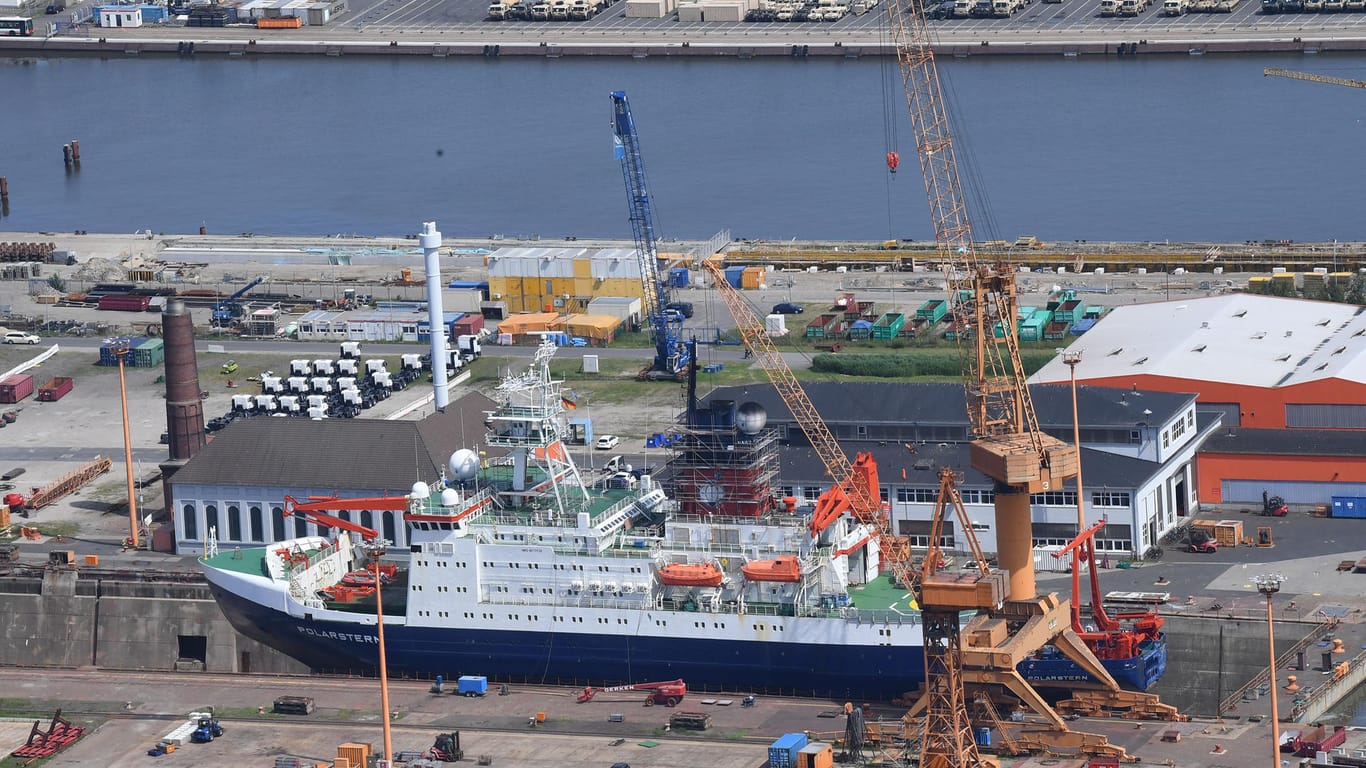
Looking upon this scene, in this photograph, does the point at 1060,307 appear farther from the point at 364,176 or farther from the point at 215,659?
the point at 364,176

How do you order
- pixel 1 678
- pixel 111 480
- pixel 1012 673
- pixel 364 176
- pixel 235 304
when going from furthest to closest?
pixel 364 176, pixel 235 304, pixel 111 480, pixel 1 678, pixel 1012 673

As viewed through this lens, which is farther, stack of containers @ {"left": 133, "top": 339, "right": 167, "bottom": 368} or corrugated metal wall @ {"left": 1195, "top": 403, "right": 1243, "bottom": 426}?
stack of containers @ {"left": 133, "top": 339, "right": 167, "bottom": 368}

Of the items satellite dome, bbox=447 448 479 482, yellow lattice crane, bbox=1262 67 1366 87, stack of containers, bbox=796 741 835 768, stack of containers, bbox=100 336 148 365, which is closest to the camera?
stack of containers, bbox=796 741 835 768

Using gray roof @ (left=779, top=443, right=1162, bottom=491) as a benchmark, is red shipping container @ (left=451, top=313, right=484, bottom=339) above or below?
below

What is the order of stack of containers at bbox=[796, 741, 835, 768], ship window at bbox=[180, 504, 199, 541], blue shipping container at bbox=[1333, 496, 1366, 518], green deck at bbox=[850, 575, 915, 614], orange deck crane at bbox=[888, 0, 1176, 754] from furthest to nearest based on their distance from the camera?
1. ship window at bbox=[180, 504, 199, 541]
2. blue shipping container at bbox=[1333, 496, 1366, 518]
3. green deck at bbox=[850, 575, 915, 614]
4. stack of containers at bbox=[796, 741, 835, 768]
5. orange deck crane at bbox=[888, 0, 1176, 754]

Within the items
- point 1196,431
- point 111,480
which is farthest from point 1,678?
point 1196,431

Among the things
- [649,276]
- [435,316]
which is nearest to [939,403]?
[435,316]

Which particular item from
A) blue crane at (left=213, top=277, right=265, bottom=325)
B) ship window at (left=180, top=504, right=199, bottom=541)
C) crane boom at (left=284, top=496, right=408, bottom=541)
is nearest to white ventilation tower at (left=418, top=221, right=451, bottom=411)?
ship window at (left=180, top=504, right=199, bottom=541)

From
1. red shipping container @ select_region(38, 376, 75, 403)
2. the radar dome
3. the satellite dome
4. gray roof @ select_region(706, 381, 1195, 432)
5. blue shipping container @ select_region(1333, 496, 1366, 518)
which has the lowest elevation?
blue shipping container @ select_region(1333, 496, 1366, 518)

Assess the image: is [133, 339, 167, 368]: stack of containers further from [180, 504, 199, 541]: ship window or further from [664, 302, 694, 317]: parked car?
[180, 504, 199, 541]: ship window
